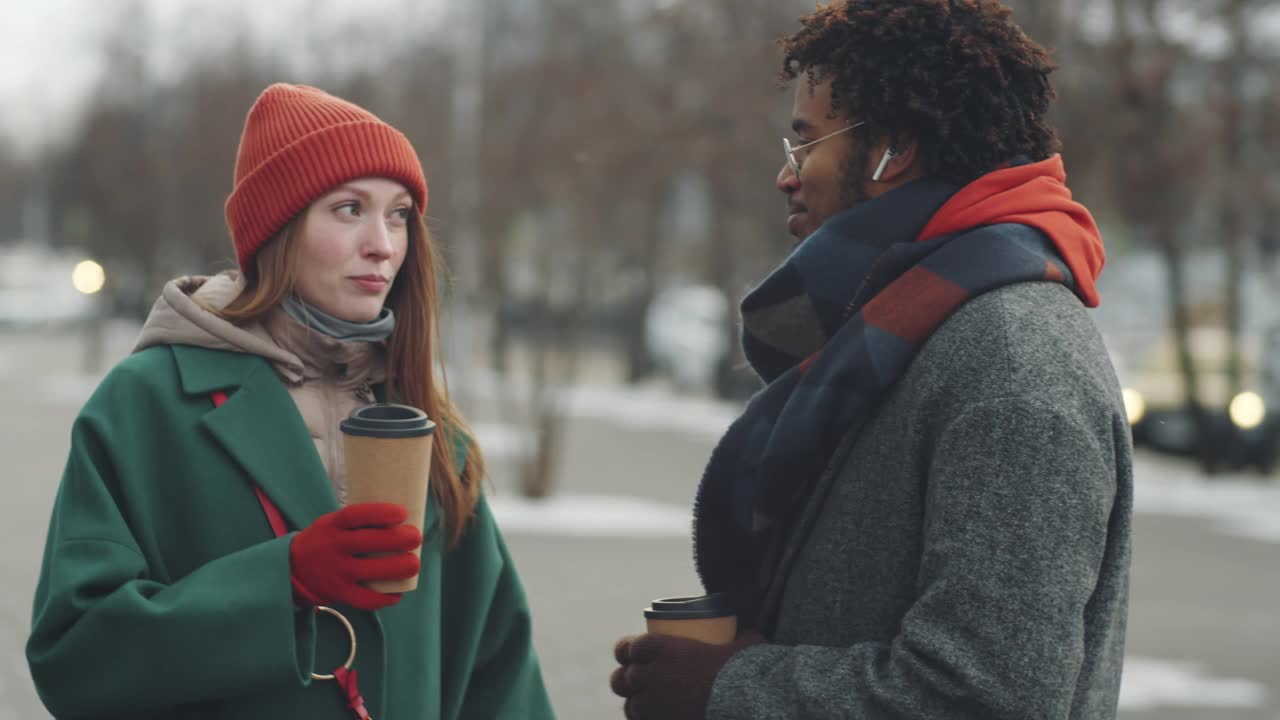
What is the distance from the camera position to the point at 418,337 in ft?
8.78

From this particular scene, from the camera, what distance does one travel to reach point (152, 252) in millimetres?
30359

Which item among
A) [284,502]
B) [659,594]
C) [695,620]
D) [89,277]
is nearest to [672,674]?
[695,620]

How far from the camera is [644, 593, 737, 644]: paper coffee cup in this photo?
2154 mm

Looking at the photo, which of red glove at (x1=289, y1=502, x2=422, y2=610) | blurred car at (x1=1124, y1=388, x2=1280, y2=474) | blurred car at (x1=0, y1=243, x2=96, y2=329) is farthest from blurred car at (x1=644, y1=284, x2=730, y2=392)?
red glove at (x1=289, y1=502, x2=422, y2=610)

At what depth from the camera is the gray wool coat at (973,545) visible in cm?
183

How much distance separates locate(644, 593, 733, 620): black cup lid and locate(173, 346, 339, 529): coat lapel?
1.94 ft

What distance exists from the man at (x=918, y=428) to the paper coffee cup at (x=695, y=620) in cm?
3

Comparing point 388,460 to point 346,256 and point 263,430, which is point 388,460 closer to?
point 263,430

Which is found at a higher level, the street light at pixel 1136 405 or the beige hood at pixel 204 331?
the beige hood at pixel 204 331

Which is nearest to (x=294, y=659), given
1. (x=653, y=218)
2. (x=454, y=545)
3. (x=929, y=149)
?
(x=454, y=545)

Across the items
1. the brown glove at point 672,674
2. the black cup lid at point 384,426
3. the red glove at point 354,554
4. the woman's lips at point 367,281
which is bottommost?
the brown glove at point 672,674

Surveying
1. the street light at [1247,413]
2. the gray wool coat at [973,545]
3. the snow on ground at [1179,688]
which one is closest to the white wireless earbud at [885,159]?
the gray wool coat at [973,545]

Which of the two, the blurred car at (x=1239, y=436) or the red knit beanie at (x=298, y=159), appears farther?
the blurred car at (x=1239, y=436)

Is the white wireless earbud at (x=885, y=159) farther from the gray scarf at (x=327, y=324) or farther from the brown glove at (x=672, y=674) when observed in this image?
the gray scarf at (x=327, y=324)
